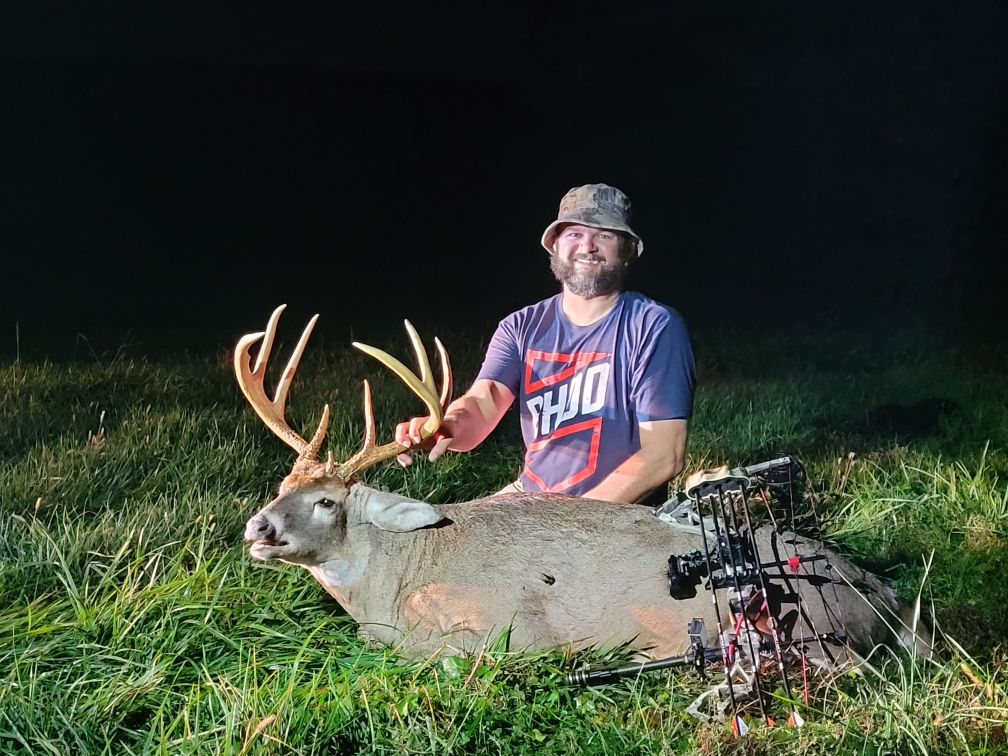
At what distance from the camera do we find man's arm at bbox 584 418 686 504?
8.47 ft

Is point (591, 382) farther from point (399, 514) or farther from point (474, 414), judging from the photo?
point (399, 514)

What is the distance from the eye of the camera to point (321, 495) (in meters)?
2.36

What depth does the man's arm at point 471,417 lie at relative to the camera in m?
2.55

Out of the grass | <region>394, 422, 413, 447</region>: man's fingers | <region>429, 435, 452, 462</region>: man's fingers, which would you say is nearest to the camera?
the grass

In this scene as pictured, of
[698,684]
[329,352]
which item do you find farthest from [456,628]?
[329,352]

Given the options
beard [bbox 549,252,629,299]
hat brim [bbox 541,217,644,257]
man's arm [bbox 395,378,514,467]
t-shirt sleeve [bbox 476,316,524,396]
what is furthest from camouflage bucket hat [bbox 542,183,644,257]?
man's arm [bbox 395,378,514,467]

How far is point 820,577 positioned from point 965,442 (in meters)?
2.04

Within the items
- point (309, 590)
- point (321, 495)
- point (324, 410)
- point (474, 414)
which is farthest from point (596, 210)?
point (309, 590)

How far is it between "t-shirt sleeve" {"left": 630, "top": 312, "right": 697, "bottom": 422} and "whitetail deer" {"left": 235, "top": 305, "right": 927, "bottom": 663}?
0.29m

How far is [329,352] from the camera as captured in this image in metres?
4.33

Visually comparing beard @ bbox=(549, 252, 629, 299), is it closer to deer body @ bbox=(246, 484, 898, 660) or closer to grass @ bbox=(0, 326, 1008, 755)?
deer body @ bbox=(246, 484, 898, 660)

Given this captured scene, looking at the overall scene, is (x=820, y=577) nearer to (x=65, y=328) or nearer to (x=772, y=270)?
(x=65, y=328)

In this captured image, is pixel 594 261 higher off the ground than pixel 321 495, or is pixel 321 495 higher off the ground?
pixel 594 261

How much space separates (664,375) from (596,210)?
53 centimetres
